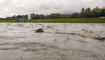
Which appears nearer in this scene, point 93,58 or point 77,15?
point 93,58

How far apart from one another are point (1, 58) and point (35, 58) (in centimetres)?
114

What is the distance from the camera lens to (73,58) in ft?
13.0

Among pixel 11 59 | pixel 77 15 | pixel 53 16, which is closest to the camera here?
pixel 11 59

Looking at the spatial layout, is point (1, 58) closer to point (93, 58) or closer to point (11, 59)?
point (11, 59)

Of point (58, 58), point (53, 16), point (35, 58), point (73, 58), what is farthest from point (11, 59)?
point (53, 16)

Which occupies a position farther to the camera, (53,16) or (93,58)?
(53,16)

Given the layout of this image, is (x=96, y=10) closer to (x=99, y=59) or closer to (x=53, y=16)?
(x=53, y=16)

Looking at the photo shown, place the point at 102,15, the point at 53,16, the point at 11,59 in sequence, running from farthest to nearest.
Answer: the point at 53,16 < the point at 102,15 < the point at 11,59

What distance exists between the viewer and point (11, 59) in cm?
381

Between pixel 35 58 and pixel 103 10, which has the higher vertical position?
pixel 103 10

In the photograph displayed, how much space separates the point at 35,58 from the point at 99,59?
2.17 metres

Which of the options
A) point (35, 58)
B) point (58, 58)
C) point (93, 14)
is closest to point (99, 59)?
point (58, 58)

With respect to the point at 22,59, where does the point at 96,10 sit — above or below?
above

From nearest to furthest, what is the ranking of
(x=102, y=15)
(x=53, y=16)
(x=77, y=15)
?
(x=102, y=15) < (x=77, y=15) < (x=53, y=16)
